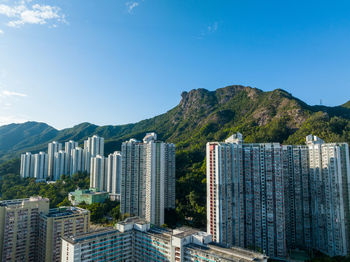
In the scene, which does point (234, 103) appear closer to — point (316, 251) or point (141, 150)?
point (141, 150)

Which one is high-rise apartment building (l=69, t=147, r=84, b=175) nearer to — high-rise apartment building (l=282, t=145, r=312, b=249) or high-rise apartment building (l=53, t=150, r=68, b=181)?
high-rise apartment building (l=53, t=150, r=68, b=181)

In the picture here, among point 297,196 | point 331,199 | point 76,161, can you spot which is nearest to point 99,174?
point 76,161

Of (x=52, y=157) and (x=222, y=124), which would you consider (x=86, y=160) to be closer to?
(x=52, y=157)

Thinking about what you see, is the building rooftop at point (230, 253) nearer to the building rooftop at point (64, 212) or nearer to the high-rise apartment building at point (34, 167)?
the building rooftop at point (64, 212)

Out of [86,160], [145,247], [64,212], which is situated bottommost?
[145,247]

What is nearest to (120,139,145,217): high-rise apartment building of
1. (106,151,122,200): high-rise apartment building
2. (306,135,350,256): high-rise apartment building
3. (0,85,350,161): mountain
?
(106,151,122,200): high-rise apartment building

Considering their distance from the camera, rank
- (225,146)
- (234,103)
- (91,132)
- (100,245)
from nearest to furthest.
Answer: (100,245)
(225,146)
(234,103)
(91,132)

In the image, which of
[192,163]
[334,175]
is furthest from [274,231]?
[192,163]
